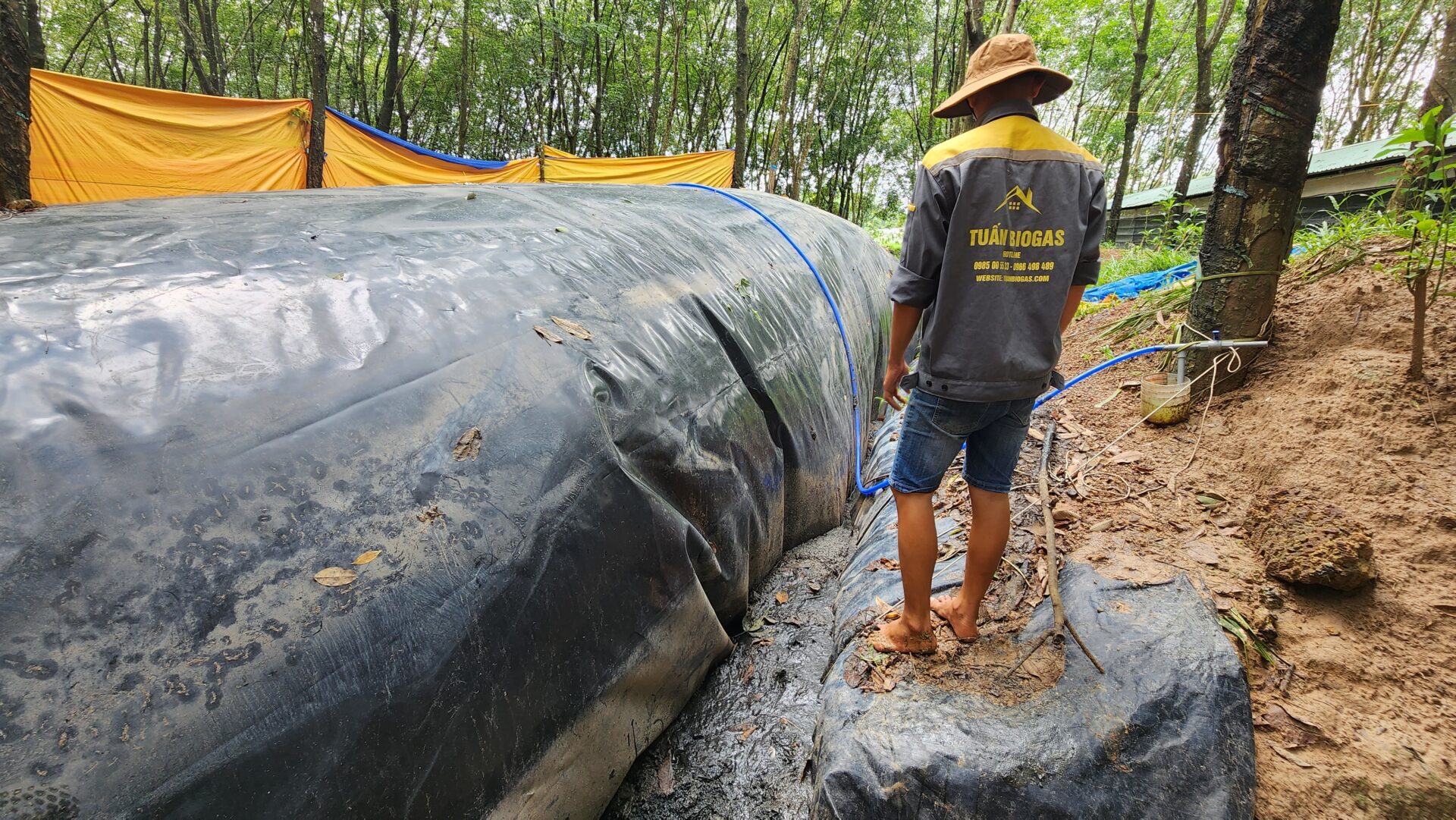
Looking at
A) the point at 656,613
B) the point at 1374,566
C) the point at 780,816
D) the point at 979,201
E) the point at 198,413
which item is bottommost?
→ the point at 780,816

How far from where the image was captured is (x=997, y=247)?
1.38m

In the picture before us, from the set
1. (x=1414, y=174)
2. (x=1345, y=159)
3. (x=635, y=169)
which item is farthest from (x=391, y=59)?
(x=1345, y=159)

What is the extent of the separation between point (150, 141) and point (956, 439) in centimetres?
747

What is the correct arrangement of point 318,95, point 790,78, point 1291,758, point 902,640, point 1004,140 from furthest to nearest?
point 790,78
point 318,95
point 902,640
point 1004,140
point 1291,758

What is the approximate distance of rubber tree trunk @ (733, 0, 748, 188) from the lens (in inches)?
325

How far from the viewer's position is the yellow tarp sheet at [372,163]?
6.70m

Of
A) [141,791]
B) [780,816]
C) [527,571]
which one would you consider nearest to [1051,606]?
[780,816]

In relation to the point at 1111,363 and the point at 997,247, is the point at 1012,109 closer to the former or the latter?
A: the point at 997,247

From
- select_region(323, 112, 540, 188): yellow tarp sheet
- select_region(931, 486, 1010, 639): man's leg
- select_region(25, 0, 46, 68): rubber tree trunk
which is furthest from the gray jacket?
select_region(25, 0, 46, 68): rubber tree trunk

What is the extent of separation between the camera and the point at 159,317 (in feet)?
3.51

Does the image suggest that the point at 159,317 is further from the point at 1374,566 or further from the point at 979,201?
the point at 1374,566

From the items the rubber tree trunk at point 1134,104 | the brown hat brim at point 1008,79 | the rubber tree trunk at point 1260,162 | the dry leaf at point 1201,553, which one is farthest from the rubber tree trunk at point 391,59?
the dry leaf at point 1201,553

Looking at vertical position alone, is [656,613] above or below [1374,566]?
below

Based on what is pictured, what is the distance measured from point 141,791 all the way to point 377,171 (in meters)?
7.91
